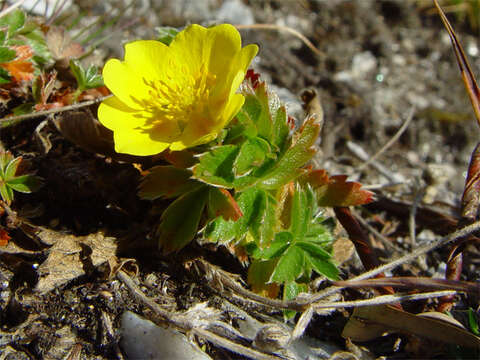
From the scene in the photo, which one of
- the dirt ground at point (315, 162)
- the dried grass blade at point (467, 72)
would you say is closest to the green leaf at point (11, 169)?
the dirt ground at point (315, 162)

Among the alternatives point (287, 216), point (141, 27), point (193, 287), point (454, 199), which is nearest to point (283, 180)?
point (287, 216)

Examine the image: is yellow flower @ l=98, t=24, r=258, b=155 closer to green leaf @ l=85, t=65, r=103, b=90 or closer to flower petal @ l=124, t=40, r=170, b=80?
flower petal @ l=124, t=40, r=170, b=80

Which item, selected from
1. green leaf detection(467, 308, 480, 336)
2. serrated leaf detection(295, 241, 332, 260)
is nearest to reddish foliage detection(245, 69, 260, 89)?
serrated leaf detection(295, 241, 332, 260)

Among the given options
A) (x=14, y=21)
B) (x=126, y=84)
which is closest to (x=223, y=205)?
(x=126, y=84)

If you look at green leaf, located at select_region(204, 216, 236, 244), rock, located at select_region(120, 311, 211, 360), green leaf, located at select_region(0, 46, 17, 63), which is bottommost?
rock, located at select_region(120, 311, 211, 360)

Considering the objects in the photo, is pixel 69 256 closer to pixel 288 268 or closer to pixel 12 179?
pixel 12 179

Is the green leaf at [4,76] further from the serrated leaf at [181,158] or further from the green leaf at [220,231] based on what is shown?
the green leaf at [220,231]

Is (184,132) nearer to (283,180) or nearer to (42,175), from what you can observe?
(283,180)
